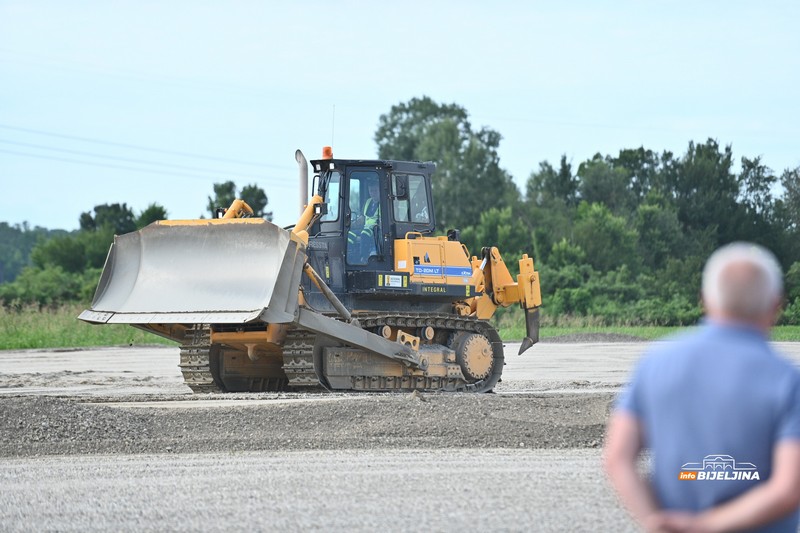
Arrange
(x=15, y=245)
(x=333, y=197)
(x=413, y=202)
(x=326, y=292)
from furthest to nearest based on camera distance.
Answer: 1. (x=15, y=245)
2. (x=413, y=202)
3. (x=333, y=197)
4. (x=326, y=292)

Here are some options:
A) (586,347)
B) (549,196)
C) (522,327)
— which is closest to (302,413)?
(586,347)

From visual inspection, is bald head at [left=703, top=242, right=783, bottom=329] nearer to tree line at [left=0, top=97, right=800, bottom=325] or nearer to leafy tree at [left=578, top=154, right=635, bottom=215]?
tree line at [left=0, top=97, right=800, bottom=325]

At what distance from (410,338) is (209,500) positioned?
387 inches

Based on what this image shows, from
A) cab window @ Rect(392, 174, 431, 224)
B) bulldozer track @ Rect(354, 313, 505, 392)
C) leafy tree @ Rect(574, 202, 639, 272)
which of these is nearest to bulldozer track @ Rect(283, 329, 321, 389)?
bulldozer track @ Rect(354, 313, 505, 392)

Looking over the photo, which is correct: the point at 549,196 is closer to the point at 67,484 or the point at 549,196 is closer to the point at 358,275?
the point at 358,275

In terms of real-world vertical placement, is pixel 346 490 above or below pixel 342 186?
below

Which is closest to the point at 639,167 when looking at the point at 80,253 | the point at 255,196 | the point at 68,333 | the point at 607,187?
the point at 607,187

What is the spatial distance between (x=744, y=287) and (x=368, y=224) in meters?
14.9

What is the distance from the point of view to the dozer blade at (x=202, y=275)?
16141 mm

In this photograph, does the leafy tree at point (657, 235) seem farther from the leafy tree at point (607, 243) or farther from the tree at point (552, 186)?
the tree at point (552, 186)

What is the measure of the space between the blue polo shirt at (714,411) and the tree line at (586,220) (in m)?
43.6

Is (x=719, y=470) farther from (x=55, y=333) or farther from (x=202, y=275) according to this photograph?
(x=55, y=333)

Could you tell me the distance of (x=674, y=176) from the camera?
7325 cm

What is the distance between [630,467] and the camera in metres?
3.73
